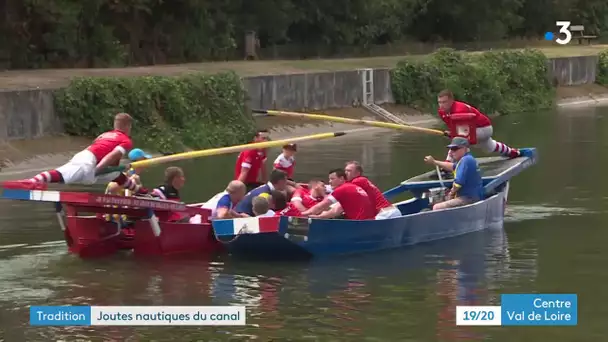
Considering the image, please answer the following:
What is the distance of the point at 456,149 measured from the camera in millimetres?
20453

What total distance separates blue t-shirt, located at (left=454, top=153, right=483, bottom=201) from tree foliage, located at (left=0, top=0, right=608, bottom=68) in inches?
1083

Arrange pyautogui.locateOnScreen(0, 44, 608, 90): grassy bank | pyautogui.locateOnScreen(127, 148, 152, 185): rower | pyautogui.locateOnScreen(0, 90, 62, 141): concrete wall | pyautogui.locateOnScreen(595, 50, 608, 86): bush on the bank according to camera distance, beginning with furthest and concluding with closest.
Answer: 1. pyautogui.locateOnScreen(595, 50, 608, 86): bush on the bank
2. pyautogui.locateOnScreen(0, 44, 608, 90): grassy bank
3. pyautogui.locateOnScreen(0, 90, 62, 141): concrete wall
4. pyautogui.locateOnScreen(127, 148, 152, 185): rower

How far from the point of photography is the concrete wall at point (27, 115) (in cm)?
3209

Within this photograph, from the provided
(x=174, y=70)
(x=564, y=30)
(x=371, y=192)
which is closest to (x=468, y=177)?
(x=371, y=192)

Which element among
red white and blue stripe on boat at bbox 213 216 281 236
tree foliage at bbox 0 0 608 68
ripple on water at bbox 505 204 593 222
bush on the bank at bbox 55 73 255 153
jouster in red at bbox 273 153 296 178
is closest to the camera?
red white and blue stripe on boat at bbox 213 216 281 236

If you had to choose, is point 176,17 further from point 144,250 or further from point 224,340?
point 224,340

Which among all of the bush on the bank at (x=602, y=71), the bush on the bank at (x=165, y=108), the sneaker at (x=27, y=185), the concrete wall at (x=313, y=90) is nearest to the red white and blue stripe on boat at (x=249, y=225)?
the sneaker at (x=27, y=185)

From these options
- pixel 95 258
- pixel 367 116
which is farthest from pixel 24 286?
pixel 367 116

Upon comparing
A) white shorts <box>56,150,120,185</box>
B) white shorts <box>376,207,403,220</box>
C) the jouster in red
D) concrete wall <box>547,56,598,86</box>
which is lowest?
white shorts <box>376,207,403,220</box>

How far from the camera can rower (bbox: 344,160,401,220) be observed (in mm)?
18812

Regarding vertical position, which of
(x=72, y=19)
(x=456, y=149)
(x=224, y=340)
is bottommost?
(x=224, y=340)

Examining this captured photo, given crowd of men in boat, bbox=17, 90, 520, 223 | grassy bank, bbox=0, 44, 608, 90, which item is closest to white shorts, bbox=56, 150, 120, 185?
crowd of men in boat, bbox=17, 90, 520, 223

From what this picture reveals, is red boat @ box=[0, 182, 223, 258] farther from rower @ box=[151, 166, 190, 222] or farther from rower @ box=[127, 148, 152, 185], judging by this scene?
rower @ box=[127, 148, 152, 185]

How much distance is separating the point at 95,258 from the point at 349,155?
17.0m
